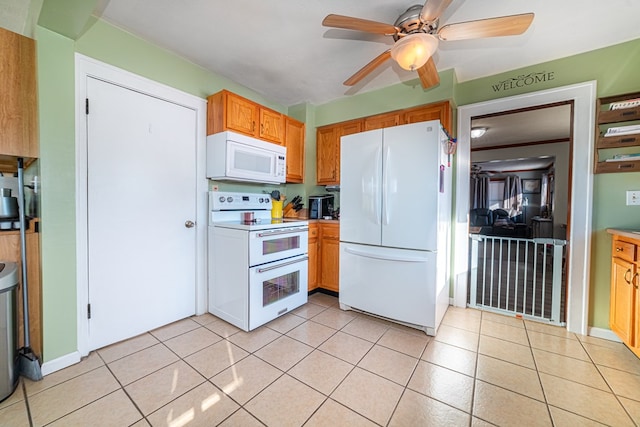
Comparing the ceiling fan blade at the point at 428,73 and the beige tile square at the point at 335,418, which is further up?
the ceiling fan blade at the point at 428,73

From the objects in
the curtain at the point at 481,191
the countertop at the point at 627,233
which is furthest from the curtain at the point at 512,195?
the countertop at the point at 627,233

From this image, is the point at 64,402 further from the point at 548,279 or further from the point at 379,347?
the point at 548,279

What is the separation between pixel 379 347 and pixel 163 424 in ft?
4.87

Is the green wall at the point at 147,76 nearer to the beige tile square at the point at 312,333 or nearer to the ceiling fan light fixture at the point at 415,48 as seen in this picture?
the ceiling fan light fixture at the point at 415,48

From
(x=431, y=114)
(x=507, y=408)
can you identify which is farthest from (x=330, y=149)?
(x=507, y=408)

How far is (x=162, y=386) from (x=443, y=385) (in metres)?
1.78

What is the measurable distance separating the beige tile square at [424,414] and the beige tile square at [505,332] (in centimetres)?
113

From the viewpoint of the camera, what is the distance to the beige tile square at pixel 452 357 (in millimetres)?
1748

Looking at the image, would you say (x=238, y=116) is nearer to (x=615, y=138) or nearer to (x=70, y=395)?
(x=70, y=395)

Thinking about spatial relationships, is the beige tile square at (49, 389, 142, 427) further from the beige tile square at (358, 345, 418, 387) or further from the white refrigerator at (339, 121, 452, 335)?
the white refrigerator at (339, 121, 452, 335)

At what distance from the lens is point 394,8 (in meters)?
1.72

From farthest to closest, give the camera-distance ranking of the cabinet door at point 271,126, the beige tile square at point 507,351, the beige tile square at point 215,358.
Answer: the cabinet door at point 271,126 → the beige tile square at point 507,351 → the beige tile square at point 215,358

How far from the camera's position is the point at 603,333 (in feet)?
7.06

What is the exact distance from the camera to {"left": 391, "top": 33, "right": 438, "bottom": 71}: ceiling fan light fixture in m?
1.56
